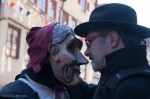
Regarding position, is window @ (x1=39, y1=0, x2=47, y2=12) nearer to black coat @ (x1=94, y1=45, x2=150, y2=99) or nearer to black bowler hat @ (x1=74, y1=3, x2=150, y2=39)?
black bowler hat @ (x1=74, y1=3, x2=150, y2=39)

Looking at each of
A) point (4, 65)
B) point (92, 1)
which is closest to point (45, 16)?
point (4, 65)

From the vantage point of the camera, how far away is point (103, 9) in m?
2.74

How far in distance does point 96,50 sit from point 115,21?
20cm

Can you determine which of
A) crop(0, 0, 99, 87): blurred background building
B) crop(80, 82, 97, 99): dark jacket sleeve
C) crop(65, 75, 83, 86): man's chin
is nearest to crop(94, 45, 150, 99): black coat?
crop(65, 75, 83, 86): man's chin

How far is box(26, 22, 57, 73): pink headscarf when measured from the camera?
277 centimetres

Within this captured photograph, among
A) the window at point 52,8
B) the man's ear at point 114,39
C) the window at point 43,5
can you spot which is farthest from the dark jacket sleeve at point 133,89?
the window at point 52,8

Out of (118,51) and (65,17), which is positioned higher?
(65,17)

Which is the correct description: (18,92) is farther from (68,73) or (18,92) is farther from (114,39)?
(114,39)

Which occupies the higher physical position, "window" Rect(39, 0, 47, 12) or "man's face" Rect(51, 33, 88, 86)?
"window" Rect(39, 0, 47, 12)

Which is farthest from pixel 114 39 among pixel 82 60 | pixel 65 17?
pixel 65 17

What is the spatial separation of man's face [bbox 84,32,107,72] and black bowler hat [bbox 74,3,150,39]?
6 centimetres

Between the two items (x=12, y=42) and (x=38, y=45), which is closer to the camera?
(x=38, y=45)

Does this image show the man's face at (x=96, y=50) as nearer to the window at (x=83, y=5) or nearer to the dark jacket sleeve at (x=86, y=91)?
the dark jacket sleeve at (x=86, y=91)

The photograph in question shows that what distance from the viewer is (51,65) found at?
2.79 m
